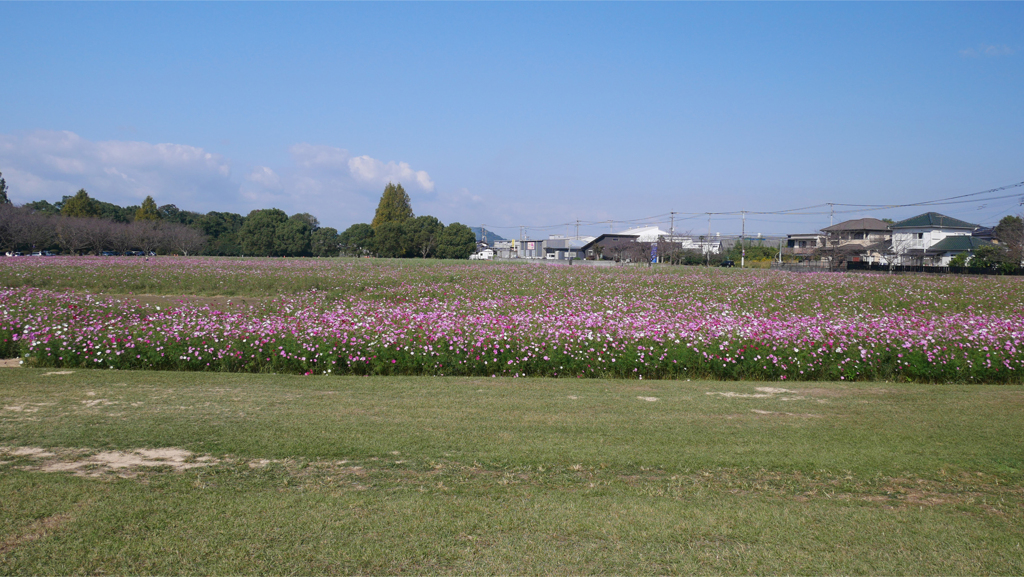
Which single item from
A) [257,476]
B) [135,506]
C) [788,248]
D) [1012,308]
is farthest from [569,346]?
[788,248]

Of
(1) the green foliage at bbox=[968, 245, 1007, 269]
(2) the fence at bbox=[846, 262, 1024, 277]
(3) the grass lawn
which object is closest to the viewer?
(3) the grass lawn

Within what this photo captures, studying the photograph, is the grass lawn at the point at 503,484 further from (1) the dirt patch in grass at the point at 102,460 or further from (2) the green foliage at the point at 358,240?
(2) the green foliage at the point at 358,240

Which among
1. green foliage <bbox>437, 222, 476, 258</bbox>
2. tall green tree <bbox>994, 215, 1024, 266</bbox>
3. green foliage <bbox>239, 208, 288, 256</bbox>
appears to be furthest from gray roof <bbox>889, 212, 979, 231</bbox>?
green foliage <bbox>239, 208, 288, 256</bbox>

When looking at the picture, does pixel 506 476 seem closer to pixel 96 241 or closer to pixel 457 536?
pixel 457 536

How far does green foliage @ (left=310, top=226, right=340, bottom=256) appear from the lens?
263 feet

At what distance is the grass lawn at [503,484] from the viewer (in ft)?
10.7

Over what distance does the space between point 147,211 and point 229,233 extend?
1088 centimetres

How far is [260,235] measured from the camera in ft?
249

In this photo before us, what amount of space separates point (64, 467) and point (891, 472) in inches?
263

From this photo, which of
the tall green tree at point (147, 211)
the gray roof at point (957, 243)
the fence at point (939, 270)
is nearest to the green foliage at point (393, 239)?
the tall green tree at point (147, 211)

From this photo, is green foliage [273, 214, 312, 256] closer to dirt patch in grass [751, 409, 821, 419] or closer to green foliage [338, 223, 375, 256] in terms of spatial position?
green foliage [338, 223, 375, 256]

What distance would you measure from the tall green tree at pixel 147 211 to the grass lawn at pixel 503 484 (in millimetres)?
87447

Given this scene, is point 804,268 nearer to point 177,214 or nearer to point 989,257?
point 989,257

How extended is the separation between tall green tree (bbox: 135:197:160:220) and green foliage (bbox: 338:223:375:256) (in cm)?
2616
